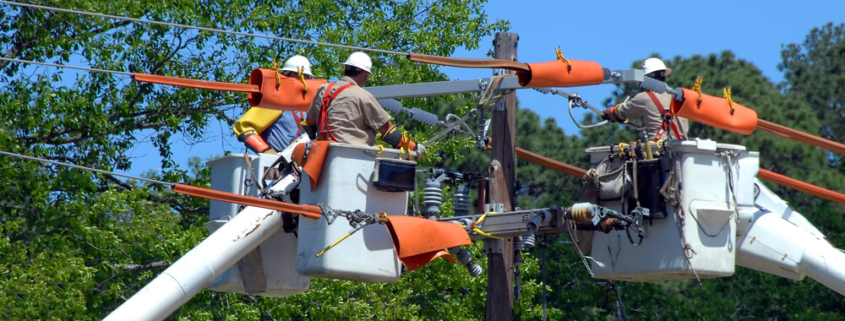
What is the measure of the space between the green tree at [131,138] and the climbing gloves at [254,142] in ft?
18.5

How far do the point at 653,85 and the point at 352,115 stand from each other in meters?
2.68

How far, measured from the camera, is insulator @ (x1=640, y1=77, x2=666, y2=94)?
11547mm

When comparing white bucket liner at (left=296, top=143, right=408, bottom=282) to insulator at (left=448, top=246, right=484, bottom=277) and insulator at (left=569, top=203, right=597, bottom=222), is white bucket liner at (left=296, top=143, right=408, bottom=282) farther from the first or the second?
insulator at (left=569, top=203, right=597, bottom=222)

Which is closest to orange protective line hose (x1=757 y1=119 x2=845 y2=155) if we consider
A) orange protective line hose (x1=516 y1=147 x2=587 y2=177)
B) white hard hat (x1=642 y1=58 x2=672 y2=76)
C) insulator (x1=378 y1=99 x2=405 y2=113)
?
white hard hat (x1=642 y1=58 x2=672 y2=76)

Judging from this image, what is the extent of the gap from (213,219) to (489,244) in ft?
7.91

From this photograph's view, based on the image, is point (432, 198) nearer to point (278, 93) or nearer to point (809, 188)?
point (278, 93)

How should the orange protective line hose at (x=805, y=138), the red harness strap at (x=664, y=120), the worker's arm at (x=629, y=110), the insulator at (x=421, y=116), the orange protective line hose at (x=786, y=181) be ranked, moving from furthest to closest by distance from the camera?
the insulator at (x=421, y=116), the orange protective line hose at (x=805, y=138), the orange protective line hose at (x=786, y=181), the worker's arm at (x=629, y=110), the red harness strap at (x=664, y=120)

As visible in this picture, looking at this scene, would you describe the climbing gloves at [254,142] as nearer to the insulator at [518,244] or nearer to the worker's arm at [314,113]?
the worker's arm at [314,113]

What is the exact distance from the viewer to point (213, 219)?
11.9 m

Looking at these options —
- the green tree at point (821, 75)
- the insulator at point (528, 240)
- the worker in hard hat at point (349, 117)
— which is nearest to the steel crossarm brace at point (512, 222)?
the insulator at point (528, 240)

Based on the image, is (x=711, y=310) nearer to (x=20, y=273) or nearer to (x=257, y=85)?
(x=20, y=273)

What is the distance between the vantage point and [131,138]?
2019 cm

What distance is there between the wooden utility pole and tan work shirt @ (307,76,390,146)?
1.78 m

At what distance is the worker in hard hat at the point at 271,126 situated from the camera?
12570mm
